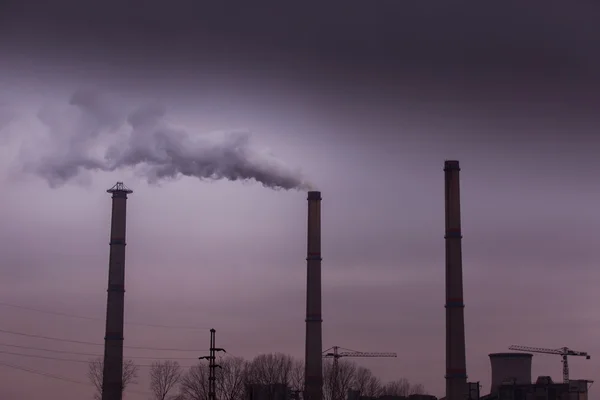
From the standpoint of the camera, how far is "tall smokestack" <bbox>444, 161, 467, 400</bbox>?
171ft

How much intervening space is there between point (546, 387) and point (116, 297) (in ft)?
106

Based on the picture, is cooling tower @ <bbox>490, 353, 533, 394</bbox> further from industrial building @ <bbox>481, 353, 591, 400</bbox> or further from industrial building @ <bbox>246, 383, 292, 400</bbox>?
industrial building @ <bbox>246, 383, 292, 400</bbox>

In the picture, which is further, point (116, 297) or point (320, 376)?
point (320, 376)

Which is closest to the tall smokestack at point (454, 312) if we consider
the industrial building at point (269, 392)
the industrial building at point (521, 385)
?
the industrial building at point (269, 392)

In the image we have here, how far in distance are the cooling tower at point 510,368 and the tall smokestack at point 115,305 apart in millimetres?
31433

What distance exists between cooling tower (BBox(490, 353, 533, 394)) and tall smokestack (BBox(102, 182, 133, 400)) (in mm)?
31433

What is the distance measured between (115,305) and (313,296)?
11790 mm

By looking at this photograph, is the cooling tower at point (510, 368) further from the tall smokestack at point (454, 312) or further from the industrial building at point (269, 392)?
the tall smokestack at point (454, 312)

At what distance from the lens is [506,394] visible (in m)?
71.6

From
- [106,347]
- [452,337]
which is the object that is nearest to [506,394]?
[452,337]

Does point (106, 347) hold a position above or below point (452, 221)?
below

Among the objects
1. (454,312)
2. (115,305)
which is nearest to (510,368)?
(454,312)

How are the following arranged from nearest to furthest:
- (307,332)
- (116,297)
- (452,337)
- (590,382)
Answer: (452,337) → (116,297) → (307,332) → (590,382)

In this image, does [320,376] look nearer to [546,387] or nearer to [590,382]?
[546,387]
